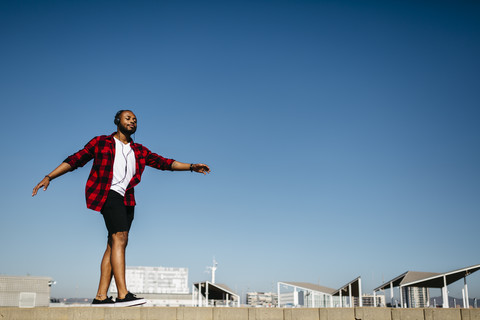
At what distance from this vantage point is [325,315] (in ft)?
12.1

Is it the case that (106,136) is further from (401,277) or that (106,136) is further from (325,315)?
(401,277)

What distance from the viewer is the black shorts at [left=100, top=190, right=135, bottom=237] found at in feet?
13.1

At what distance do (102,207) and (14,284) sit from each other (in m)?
82.3

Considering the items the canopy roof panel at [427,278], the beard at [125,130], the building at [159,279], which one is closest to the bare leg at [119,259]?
the beard at [125,130]

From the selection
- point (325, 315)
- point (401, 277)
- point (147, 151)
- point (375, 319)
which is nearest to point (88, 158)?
point (147, 151)

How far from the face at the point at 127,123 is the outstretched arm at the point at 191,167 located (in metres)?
0.66

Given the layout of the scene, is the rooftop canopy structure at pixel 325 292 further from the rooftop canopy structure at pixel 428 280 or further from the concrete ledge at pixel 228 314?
the concrete ledge at pixel 228 314

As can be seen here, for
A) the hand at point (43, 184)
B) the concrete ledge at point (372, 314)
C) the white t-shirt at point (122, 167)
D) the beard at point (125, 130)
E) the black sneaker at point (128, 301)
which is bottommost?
the concrete ledge at point (372, 314)

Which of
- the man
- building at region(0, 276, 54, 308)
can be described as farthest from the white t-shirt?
building at region(0, 276, 54, 308)

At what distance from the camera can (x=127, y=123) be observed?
14.4 feet

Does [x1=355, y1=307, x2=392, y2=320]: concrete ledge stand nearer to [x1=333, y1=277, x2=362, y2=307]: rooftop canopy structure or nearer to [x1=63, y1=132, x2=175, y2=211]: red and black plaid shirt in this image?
[x1=63, y1=132, x2=175, y2=211]: red and black plaid shirt

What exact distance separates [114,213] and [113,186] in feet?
0.89

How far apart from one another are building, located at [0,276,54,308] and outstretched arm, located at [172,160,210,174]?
71935mm

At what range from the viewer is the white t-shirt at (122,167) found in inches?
163
